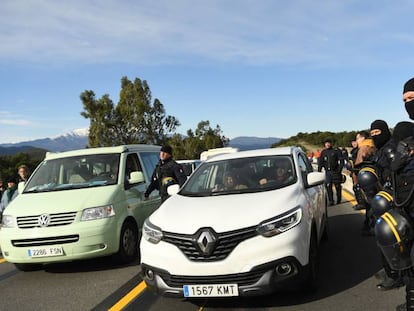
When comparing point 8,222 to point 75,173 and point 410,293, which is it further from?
point 410,293

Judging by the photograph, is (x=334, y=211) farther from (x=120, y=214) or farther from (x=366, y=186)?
(x=120, y=214)

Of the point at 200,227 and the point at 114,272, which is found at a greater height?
the point at 200,227

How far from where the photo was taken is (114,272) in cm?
632

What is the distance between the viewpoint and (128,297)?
5.14 meters

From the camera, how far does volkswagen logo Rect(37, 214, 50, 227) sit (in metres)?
6.11

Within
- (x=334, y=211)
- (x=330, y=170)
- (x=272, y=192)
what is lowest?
(x=334, y=211)

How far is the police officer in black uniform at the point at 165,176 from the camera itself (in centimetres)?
725

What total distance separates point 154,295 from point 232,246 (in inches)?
59.3

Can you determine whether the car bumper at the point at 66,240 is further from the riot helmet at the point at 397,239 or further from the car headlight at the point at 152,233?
the riot helmet at the point at 397,239

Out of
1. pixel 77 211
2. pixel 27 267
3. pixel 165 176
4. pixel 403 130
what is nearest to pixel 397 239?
pixel 403 130

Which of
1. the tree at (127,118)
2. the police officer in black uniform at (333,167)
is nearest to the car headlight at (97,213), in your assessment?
the police officer in black uniform at (333,167)

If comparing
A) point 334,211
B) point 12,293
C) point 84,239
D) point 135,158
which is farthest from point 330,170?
point 12,293

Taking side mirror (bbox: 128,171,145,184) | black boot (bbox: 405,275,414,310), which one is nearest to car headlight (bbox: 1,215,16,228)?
side mirror (bbox: 128,171,145,184)

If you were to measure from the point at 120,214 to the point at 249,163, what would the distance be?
6.98 feet
